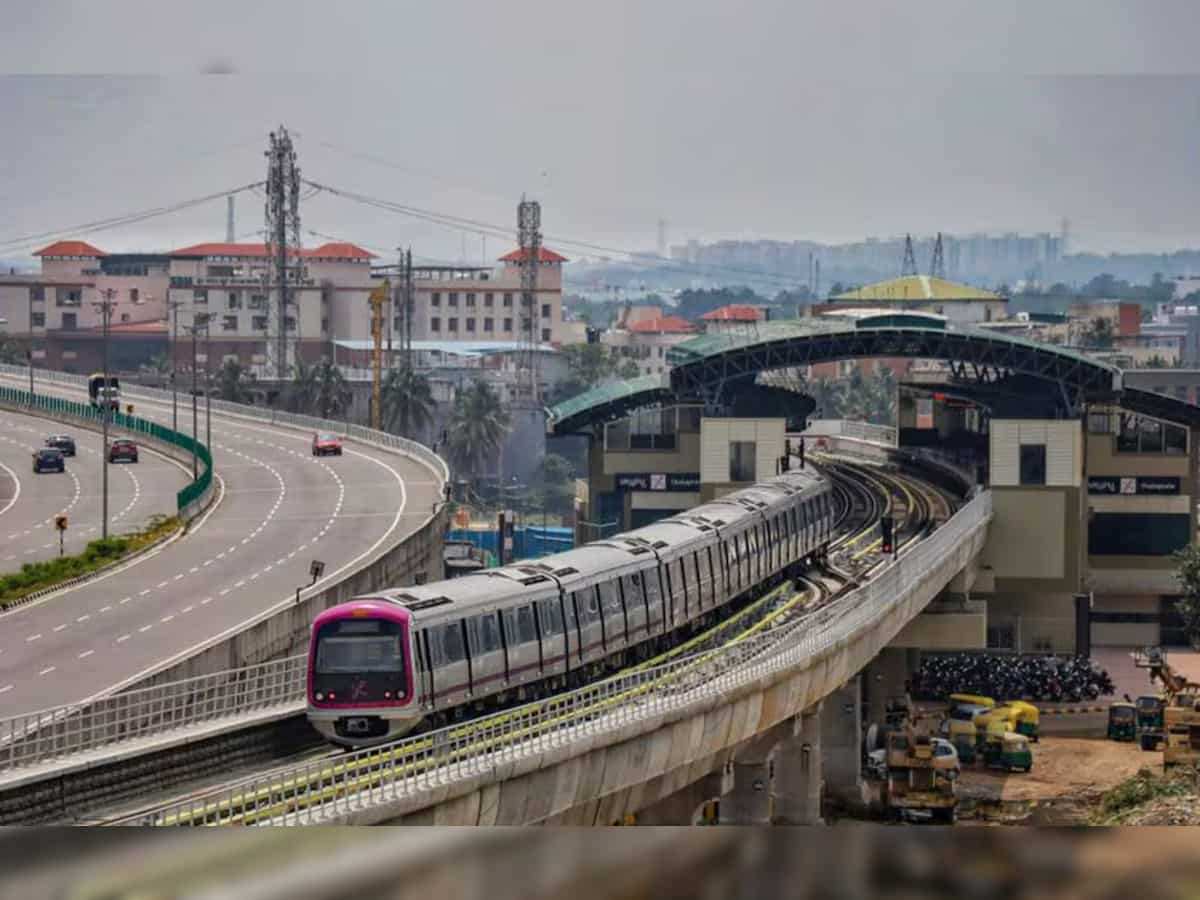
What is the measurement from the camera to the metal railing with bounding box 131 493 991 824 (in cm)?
1102

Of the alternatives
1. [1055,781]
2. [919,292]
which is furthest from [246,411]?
[1055,781]

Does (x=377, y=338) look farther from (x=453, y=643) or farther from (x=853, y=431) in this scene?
(x=453, y=643)

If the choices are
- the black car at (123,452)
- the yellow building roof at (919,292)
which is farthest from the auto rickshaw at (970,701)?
the yellow building roof at (919,292)

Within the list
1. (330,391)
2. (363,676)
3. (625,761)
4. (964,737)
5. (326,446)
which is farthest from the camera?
(330,391)

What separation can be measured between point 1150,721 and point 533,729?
77.6ft

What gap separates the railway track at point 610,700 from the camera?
1095 centimetres

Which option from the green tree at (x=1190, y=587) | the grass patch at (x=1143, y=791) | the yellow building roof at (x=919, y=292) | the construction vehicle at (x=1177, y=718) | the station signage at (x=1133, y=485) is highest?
the yellow building roof at (x=919, y=292)

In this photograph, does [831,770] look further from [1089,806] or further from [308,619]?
[308,619]

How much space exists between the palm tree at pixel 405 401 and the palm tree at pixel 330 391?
174cm

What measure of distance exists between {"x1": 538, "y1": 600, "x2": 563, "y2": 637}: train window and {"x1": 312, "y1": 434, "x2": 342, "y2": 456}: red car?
34351 mm

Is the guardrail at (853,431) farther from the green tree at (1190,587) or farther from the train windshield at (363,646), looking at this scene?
the train windshield at (363,646)

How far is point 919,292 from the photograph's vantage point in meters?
81.3

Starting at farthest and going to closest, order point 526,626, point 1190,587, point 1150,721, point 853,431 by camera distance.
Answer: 1. point 853,431
2. point 1190,587
3. point 1150,721
4. point 526,626

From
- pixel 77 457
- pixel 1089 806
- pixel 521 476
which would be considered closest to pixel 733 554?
pixel 1089 806
